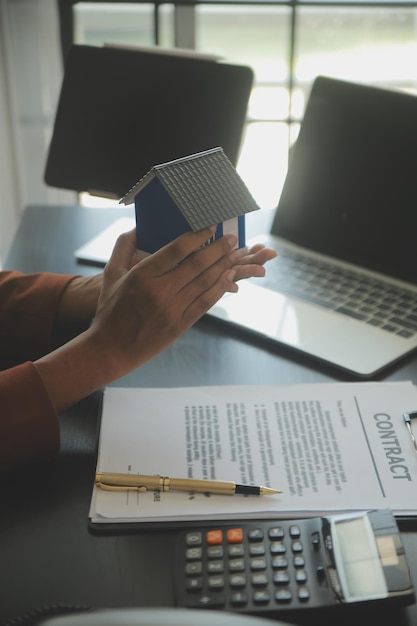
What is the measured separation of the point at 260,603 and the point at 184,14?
1795 millimetres

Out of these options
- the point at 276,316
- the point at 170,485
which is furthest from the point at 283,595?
the point at 276,316

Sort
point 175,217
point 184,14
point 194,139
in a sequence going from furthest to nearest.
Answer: point 184,14 < point 194,139 < point 175,217

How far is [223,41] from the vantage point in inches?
98.0

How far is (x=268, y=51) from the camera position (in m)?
2.48

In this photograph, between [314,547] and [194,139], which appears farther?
[194,139]

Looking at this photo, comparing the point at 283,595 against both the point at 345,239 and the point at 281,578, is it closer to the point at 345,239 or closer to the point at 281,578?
the point at 281,578

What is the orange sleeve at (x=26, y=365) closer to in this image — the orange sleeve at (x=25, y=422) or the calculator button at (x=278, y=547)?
the orange sleeve at (x=25, y=422)

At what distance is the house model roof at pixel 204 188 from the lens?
0.90 m

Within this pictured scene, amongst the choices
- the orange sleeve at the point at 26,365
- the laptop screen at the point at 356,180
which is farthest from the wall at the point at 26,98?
the orange sleeve at the point at 26,365

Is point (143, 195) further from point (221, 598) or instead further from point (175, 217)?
point (221, 598)

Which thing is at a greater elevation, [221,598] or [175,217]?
[175,217]

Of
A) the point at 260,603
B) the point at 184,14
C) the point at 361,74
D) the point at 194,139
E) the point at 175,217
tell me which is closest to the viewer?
the point at 260,603

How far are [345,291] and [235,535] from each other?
54cm

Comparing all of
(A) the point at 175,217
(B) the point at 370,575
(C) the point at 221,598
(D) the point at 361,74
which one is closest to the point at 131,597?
(C) the point at 221,598
